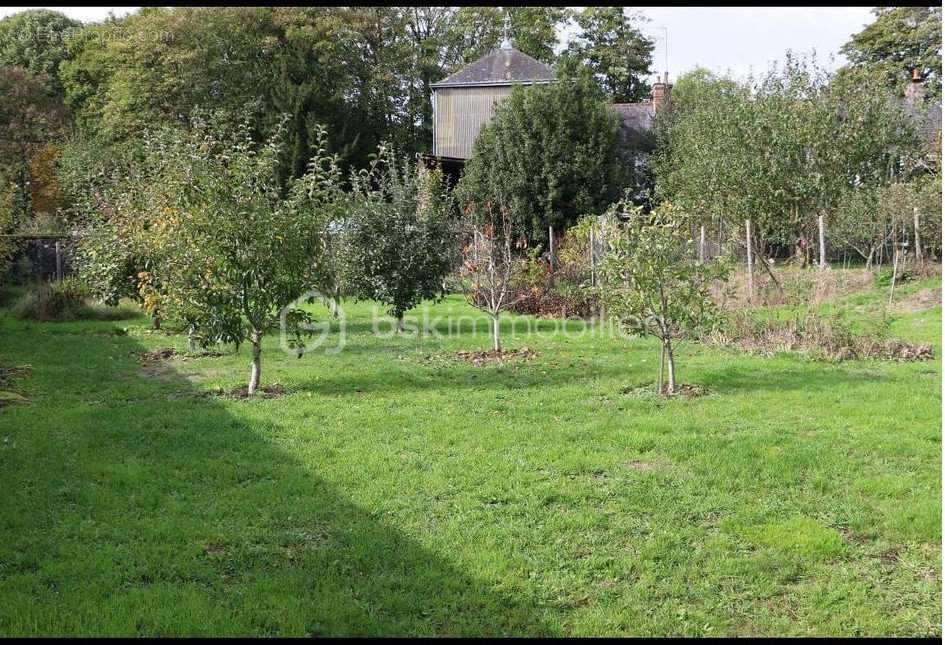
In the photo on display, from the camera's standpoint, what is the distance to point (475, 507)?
5.30 meters

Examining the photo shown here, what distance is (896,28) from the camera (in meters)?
34.4

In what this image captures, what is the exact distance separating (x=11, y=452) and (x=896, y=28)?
3734cm

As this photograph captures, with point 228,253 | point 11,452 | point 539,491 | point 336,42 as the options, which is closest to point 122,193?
point 228,253

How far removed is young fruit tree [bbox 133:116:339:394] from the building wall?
75.6 ft

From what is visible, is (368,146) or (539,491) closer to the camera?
(539,491)

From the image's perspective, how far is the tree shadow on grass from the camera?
3803mm

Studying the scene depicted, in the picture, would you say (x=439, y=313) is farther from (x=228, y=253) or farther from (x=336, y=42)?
(x=336, y=42)

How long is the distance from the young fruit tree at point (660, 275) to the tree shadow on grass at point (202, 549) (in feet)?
13.1

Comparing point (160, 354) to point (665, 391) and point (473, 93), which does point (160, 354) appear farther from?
point (473, 93)

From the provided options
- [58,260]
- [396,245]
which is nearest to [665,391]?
[396,245]

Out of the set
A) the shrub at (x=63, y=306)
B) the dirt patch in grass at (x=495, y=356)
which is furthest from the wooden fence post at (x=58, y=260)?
the dirt patch in grass at (x=495, y=356)

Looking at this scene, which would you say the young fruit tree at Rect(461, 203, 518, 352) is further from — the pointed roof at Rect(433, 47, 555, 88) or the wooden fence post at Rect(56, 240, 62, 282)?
the pointed roof at Rect(433, 47, 555, 88)

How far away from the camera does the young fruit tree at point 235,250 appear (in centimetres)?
865

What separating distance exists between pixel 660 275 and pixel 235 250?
14.5 ft
